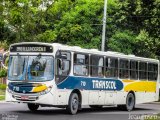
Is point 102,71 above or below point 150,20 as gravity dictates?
below

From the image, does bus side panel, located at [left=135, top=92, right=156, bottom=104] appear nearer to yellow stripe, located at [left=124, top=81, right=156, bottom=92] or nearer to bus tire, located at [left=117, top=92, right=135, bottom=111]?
yellow stripe, located at [left=124, top=81, right=156, bottom=92]

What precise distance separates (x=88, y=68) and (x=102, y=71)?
4.35 feet

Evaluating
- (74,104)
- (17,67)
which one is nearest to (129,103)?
(74,104)

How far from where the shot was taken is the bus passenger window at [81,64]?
2169cm

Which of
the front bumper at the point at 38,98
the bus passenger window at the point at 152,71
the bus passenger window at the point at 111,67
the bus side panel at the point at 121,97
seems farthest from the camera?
the bus passenger window at the point at 152,71

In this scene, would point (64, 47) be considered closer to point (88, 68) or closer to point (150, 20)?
point (88, 68)

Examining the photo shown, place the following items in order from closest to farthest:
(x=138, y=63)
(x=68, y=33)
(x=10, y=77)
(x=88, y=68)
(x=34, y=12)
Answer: (x=10, y=77) → (x=88, y=68) → (x=138, y=63) → (x=34, y=12) → (x=68, y=33)

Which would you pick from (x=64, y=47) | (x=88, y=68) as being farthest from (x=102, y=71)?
(x=64, y=47)

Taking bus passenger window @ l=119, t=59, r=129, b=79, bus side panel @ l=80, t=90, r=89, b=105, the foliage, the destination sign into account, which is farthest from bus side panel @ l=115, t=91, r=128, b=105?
the foliage

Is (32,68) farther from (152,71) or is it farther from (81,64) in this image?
(152,71)

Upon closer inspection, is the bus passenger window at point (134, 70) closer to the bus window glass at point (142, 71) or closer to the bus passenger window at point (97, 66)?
the bus window glass at point (142, 71)

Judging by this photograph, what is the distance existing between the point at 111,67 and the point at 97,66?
1.34 meters

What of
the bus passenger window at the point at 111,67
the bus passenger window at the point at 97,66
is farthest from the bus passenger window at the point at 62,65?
the bus passenger window at the point at 111,67

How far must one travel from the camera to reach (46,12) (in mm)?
31609
